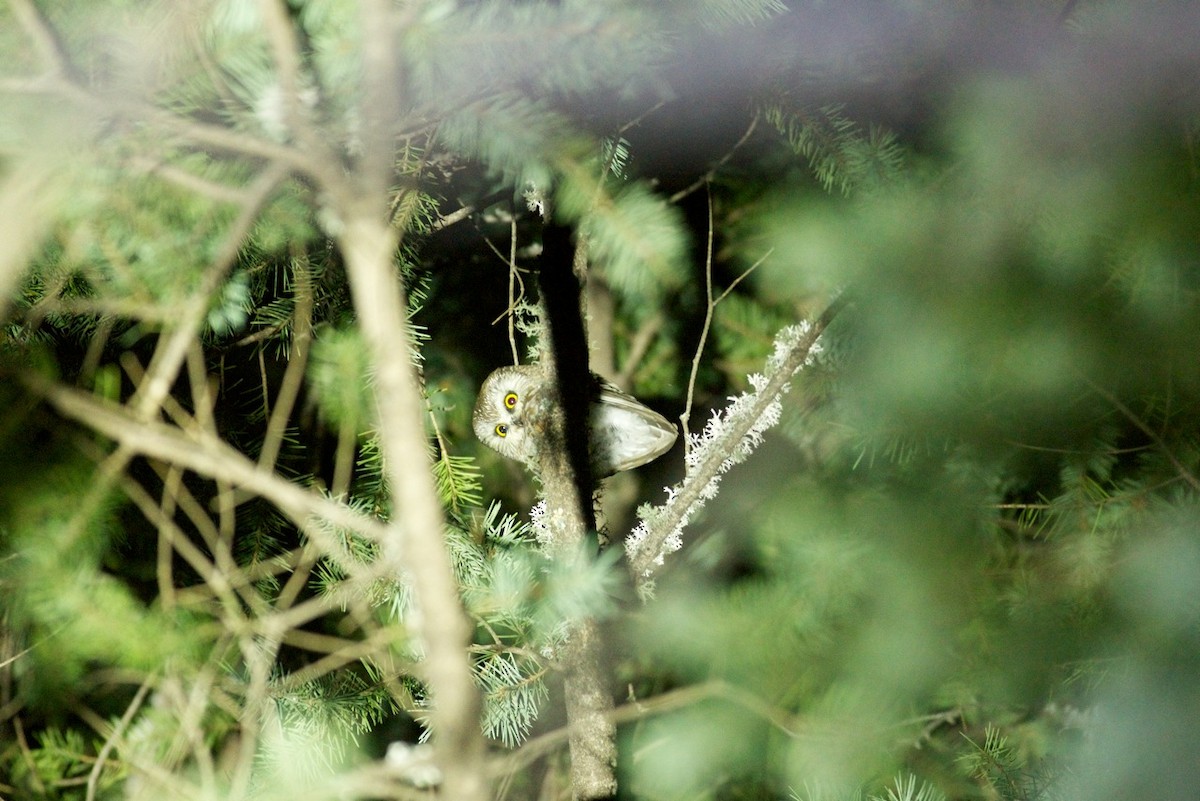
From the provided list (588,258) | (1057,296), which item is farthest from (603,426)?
(1057,296)

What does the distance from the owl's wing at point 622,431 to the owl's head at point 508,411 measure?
0.26ft

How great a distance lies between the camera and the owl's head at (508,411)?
961 millimetres

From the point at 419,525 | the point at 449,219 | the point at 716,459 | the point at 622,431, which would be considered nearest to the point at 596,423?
the point at 622,431

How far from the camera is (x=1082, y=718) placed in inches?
45.1

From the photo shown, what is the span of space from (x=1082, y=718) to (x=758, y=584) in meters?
0.49

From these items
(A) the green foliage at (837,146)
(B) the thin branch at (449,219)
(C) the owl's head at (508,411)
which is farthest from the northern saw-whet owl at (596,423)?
(A) the green foliage at (837,146)

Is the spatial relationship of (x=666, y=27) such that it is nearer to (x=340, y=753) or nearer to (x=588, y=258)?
(x=588, y=258)

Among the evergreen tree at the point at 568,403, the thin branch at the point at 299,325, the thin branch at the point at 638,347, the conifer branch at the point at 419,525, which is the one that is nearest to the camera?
the conifer branch at the point at 419,525

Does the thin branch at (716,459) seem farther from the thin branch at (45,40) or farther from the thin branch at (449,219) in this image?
the thin branch at (45,40)

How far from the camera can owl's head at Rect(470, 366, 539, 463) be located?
3.15 feet

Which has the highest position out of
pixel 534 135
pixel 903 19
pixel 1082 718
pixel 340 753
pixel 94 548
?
pixel 534 135

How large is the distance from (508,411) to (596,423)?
109 millimetres

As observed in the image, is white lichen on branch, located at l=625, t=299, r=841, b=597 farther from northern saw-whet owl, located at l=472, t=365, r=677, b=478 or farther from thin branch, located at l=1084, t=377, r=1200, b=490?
thin branch, located at l=1084, t=377, r=1200, b=490

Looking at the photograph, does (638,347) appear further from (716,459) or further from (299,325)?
(299,325)
